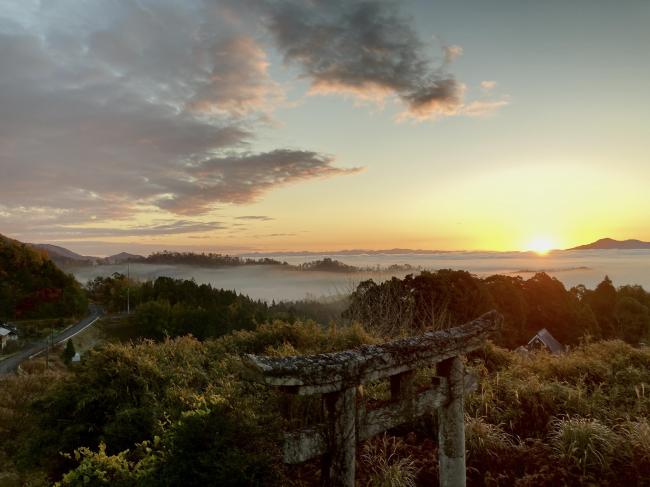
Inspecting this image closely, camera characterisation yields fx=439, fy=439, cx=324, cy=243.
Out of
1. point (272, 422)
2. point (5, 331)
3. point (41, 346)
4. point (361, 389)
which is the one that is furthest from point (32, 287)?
point (361, 389)

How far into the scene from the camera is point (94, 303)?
7744 centimetres

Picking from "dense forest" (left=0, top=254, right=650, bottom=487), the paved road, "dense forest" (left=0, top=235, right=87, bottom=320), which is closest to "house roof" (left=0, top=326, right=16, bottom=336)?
the paved road

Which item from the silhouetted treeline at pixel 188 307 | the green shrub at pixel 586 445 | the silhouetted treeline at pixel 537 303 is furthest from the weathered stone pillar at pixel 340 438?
the silhouetted treeline at pixel 537 303

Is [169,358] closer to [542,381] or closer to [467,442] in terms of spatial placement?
[467,442]

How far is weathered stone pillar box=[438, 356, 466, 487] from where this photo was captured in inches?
154

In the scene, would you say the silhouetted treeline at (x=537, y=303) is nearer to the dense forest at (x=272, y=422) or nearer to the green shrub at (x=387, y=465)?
the dense forest at (x=272, y=422)

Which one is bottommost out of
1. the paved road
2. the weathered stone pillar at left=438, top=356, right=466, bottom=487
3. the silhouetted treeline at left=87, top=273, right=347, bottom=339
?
the paved road

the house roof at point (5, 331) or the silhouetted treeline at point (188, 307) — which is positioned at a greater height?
the silhouetted treeline at point (188, 307)

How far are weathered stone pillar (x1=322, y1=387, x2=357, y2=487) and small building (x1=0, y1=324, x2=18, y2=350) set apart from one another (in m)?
54.3

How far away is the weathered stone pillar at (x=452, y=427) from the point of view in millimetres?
3910

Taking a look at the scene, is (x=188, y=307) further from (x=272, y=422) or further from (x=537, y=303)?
(x=272, y=422)

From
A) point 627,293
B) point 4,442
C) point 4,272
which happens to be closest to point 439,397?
point 4,442

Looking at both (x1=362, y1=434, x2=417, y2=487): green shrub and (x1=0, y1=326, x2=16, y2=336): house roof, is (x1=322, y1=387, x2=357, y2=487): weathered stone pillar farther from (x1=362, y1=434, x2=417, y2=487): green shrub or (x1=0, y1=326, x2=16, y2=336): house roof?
(x1=0, y1=326, x2=16, y2=336): house roof

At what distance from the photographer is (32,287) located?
55781mm
